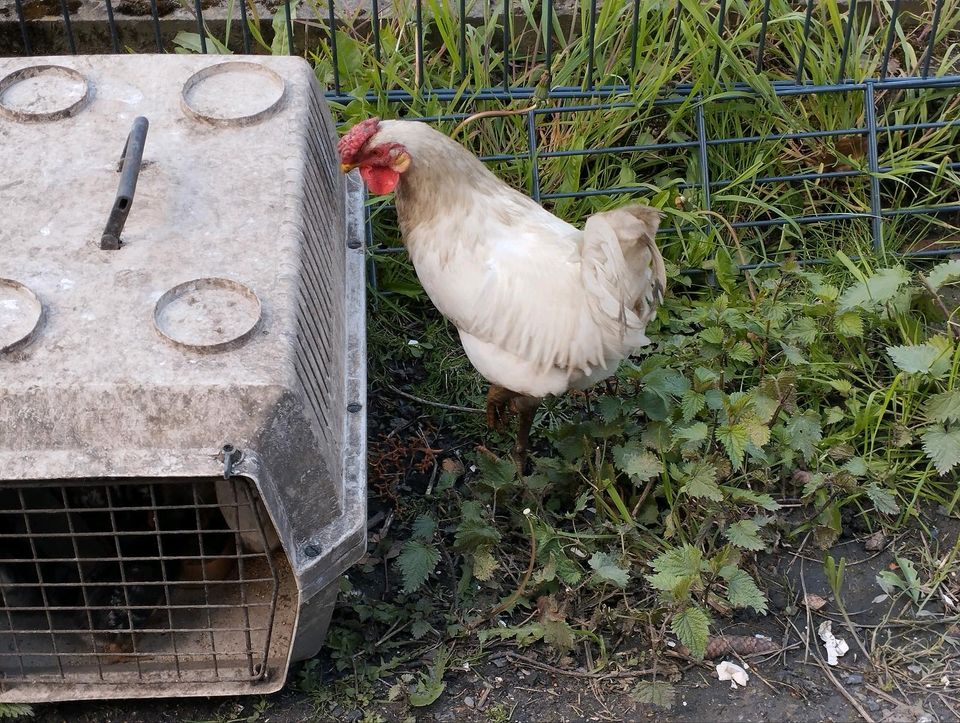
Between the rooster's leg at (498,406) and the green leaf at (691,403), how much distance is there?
20.8 inches

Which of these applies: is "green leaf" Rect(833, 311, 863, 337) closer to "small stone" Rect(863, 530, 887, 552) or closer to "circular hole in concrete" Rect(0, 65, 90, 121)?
"small stone" Rect(863, 530, 887, 552)

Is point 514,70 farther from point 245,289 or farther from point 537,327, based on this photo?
point 245,289

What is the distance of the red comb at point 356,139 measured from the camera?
304 centimetres

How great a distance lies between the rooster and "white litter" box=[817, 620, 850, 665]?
37.5 inches

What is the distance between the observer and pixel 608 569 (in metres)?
2.96

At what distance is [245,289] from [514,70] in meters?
2.49

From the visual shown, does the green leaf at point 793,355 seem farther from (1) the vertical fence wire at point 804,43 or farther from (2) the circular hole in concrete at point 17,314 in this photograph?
(2) the circular hole in concrete at point 17,314

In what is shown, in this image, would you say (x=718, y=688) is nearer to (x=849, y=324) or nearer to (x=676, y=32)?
(x=849, y=324)

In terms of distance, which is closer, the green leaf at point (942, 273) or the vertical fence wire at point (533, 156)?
the green leaf at point (942, 273)

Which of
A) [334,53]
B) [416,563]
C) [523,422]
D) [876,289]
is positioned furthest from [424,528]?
A: [334,53]

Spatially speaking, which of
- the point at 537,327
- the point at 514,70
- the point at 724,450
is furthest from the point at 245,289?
the point at 514,70

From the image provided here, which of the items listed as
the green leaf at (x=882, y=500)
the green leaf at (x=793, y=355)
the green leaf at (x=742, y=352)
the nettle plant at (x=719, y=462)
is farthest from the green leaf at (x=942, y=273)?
the green leaf at (x=882, y=500)

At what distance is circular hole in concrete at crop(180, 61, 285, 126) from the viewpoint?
2990mm

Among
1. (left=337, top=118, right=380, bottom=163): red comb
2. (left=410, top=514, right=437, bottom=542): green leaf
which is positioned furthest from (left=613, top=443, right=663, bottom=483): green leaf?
(left=337, top=118, right=380, bottom=163): red comb
